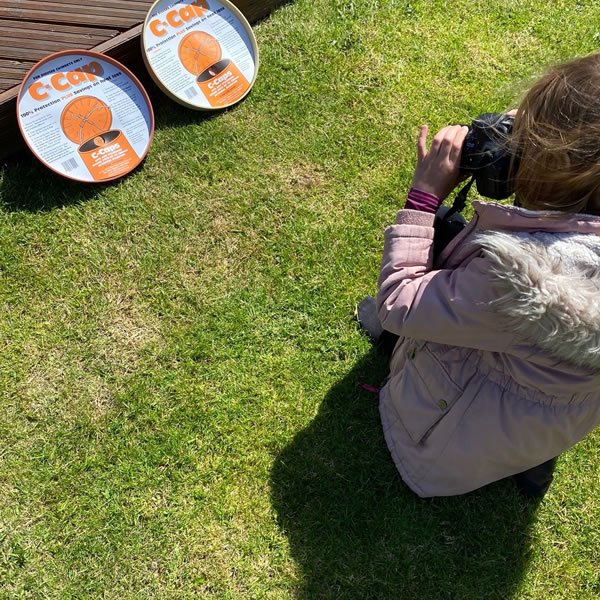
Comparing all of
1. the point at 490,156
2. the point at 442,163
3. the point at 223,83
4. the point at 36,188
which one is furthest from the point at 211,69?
the point at 490,156

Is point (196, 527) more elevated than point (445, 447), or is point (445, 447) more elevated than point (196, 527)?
point (445, 447)

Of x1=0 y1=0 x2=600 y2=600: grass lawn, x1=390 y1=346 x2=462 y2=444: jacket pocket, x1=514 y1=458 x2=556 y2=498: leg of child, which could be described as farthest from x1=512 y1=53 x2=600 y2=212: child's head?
x1=514 y1=458 x2=556 y2=498: leg of child

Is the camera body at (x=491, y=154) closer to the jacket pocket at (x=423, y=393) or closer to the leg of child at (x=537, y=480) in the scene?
the jacket pocket at (x=423, y=393)

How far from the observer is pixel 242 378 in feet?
9.05

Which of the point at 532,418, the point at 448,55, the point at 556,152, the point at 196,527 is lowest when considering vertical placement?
the point at 196,527

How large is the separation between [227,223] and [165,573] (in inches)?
68.0

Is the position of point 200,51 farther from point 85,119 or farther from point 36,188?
point 36,188

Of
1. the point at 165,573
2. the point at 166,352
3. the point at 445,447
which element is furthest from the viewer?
the point at 166,352

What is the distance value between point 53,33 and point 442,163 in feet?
8.05

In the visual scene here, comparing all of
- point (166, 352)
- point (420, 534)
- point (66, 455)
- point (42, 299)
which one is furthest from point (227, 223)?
point (420, 534)

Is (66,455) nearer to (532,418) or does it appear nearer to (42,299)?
(42,299)

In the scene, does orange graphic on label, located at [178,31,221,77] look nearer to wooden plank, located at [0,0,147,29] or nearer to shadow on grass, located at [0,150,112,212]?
wooden plank, located at [0,0,147,29]

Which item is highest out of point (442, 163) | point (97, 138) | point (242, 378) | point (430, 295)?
point (442, 163)

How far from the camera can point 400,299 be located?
5.73 feet
